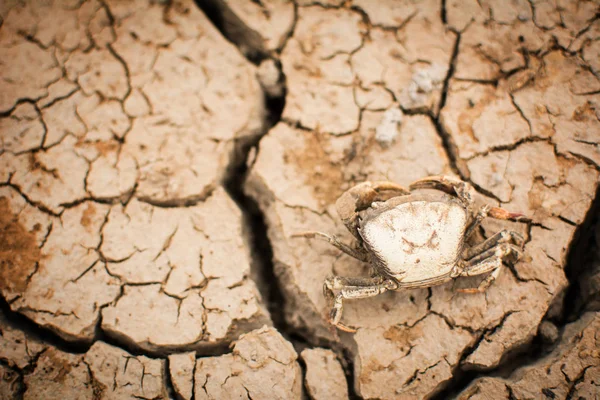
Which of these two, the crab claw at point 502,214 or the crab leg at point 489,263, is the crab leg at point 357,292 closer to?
the crab leg at point 489,263

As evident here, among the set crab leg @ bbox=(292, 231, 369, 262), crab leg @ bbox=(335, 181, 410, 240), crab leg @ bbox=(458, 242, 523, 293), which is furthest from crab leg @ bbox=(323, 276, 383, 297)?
crab leg @ bbox=(458, 242, 523, 293)

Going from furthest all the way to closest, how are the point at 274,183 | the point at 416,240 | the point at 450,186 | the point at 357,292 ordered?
the point at 274,183 < the point at 450,186 < the point at 357,292 < the point at 416,240

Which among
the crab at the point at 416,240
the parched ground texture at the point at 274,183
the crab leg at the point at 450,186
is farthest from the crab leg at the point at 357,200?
the parched ground texture at the point at 274,183

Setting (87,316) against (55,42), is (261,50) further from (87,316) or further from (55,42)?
(87,316)

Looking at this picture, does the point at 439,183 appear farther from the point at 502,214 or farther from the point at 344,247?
the point at 344,247

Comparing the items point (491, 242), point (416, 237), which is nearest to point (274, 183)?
point (416, 237)

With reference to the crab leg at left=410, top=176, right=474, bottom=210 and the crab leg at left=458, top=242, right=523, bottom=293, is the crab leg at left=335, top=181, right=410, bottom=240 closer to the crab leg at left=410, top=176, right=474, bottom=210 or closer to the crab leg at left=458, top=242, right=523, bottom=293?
the crab leg at left=410, top=176, right=474, bottom=210
